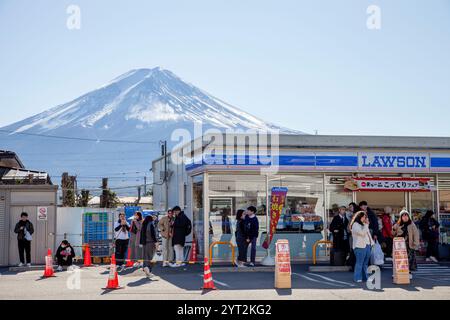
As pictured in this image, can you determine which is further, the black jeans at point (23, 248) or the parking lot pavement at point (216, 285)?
the black jeans at point (23, 248)

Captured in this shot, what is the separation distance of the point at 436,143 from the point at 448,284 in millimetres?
7993

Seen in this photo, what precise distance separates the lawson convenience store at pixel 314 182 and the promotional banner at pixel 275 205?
6.2 inches

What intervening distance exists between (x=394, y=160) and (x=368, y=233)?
22.6ft

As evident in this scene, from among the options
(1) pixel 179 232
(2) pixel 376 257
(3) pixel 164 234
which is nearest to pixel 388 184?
(2) pixel 376 257

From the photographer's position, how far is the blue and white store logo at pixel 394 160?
2111cm

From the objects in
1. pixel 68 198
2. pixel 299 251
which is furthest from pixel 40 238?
pixel 68 198

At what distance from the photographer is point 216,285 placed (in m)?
14.5

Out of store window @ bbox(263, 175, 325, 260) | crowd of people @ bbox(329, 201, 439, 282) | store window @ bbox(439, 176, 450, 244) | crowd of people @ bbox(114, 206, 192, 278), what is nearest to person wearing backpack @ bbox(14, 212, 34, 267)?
crowd of people @ bbox(114, 206, 192, 278)

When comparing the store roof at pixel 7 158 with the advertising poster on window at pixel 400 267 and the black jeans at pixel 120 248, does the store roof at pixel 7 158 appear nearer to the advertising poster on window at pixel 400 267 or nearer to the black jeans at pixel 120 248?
the black jeans at pixel 120 248

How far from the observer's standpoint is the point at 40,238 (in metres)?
20.7

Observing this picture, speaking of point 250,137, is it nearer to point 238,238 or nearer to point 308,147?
point 308,147

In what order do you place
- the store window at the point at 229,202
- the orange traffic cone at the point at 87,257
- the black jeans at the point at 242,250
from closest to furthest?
1. the black jeans at the point at 242,250
2. the store window at the point at 229,202
3. the orange traffic cone at the point at 87,257

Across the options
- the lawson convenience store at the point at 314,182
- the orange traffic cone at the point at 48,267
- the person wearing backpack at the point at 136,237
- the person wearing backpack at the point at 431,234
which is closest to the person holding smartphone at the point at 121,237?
the person wearing backpack at the point at 136,237

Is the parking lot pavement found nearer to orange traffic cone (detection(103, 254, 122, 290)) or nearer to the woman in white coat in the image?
orange traffic cone (detection(103, 254, 122, 290))
